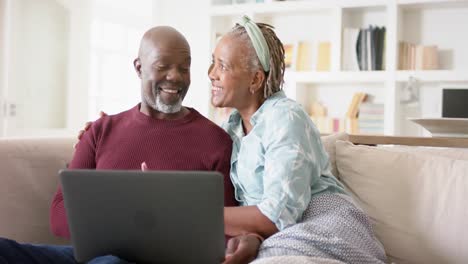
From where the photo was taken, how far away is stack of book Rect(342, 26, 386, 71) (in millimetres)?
4727

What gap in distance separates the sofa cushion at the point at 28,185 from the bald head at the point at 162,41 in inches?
17.3


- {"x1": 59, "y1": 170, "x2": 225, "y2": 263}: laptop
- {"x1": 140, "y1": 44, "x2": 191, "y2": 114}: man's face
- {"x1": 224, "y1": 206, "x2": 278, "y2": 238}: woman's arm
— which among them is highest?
{"x1": 140, "y1": 44, "x2": 191, "y2": 114}: man's face

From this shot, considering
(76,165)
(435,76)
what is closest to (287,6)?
(435,76)

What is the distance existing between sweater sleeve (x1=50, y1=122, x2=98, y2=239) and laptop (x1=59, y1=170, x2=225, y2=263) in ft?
1.53

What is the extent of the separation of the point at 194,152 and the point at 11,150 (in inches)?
21.8

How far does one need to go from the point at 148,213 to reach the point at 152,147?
24.8 inches

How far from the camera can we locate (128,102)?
5684mm

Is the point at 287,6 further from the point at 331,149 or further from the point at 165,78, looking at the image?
the point at 165,78

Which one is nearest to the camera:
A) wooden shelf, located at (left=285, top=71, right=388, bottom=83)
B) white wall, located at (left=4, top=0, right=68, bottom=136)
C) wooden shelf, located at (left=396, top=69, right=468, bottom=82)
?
white wall, located at (left=4, top=0, right=68, bottom=136)

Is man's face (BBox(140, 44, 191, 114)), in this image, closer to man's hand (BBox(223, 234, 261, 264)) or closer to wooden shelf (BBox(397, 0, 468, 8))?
man's hand (BBox(223, 234, 261, 264))

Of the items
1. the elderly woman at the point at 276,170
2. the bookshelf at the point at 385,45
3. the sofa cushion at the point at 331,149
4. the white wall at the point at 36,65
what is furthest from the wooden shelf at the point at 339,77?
the elderly woman at the point at 276,170

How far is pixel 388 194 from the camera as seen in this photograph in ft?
6.51

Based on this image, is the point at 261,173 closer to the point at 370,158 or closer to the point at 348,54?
the point at 370,158

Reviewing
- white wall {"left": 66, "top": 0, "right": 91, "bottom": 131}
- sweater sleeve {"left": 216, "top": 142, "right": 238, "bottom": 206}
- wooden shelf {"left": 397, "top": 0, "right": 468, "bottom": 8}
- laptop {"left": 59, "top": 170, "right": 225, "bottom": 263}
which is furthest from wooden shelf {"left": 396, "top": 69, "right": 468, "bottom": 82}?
laptop {"left": 59, "top": 170, "right": 225, "bottom": 263}
